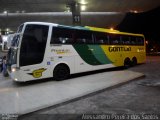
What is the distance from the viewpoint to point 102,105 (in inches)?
245

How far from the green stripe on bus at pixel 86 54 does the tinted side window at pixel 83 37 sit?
0.27m

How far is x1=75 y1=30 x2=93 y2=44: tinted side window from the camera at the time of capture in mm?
11147

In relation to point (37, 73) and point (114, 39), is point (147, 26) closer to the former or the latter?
point (114, 39)

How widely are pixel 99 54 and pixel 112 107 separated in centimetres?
661

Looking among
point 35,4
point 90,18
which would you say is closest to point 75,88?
point 35,4

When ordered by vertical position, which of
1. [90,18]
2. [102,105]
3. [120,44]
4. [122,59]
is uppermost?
[90,18]

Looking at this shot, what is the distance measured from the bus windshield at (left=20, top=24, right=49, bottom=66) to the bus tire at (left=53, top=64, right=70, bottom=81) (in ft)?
3.52

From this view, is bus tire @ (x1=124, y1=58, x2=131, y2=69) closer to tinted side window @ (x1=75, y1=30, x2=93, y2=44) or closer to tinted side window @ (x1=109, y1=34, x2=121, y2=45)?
tinted side window @ (x1=109, y1=34, x2=121, y2=45)

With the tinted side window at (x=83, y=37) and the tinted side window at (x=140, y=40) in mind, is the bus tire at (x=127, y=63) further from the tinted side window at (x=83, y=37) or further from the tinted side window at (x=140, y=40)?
the tinted side window at (x=83, y=37)

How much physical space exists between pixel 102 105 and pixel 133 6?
13.8 m

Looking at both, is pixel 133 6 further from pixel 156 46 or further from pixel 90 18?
pixel 156 46

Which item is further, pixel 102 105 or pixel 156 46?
pixel 156 46

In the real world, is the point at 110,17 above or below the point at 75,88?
above

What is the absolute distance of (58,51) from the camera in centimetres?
1010
